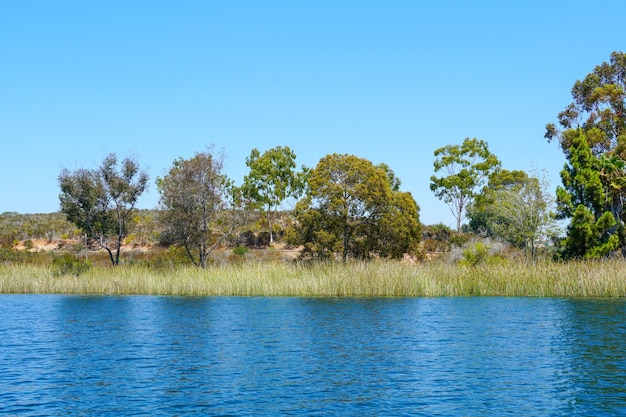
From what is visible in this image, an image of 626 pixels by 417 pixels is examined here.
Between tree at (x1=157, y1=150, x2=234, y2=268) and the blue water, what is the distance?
47.4ft

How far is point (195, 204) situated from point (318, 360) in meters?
28.1

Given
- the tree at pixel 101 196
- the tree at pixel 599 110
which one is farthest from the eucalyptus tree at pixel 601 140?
the tree at pixel 101 196

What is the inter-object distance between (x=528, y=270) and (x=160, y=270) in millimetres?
21720

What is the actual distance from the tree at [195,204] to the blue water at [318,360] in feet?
47.4

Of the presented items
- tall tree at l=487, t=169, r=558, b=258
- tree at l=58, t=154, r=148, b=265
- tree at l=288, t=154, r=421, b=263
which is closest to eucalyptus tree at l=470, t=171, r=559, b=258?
tall tree at l=487, t=169, r=558, b=258

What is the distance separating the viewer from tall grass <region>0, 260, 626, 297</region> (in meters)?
36.4

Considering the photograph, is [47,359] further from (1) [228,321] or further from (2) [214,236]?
(2) [214,236]

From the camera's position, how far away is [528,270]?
123 ft

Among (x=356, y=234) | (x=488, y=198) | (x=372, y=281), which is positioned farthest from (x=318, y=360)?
(x=488, y=198)

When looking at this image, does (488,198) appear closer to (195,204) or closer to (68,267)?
(195,204)

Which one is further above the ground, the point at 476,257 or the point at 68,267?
the point at 68,267

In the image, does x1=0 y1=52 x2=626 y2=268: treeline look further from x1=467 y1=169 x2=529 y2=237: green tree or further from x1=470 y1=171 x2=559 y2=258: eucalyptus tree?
x1=467 y1=169 x2=529 y2=237: green tree

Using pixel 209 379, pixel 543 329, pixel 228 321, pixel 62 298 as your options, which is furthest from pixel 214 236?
pixel 209 379

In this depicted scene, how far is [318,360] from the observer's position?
19953 millimetres
